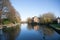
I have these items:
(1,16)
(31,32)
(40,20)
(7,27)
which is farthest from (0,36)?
(40,20)

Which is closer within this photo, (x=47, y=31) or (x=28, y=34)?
(x=28, y=34)

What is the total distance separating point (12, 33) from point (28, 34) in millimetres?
343

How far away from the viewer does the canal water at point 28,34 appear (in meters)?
2.90

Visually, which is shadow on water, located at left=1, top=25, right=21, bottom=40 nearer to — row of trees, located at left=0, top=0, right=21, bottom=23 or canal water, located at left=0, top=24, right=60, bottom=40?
canal water, located at left=0, top=24, right=60, bottom=40

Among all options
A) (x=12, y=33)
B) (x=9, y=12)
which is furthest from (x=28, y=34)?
(x=9, y=12)

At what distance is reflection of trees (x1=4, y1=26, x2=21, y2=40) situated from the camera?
290 cm

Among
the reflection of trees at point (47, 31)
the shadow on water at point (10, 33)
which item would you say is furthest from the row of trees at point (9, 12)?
the reflection of trees at point (47, 31)

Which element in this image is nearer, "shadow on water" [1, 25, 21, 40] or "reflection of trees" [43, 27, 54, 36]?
"shadow on water" [1, 25, 21, 40]

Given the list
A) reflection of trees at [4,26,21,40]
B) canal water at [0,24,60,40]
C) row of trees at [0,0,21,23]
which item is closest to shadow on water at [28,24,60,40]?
canal water at [0,24,60,40]

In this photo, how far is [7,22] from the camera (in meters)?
2.96

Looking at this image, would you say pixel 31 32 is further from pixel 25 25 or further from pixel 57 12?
pixel 57 12

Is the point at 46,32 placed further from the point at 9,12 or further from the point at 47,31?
the point at 9,12

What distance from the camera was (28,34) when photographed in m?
2.94

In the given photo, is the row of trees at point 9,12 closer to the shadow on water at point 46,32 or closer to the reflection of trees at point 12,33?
the reflection of trees at point 12,33
